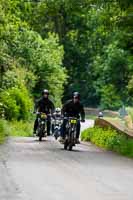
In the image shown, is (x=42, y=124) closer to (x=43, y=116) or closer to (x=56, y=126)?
(x=43, y=116)

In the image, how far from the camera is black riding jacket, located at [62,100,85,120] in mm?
21922

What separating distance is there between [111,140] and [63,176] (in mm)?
10470

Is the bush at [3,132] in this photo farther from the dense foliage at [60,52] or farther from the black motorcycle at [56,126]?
the dense foliage at [60,52]

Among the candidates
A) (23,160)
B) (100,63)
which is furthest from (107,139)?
(100,63)

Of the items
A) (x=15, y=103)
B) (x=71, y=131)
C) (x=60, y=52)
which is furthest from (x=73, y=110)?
(x=60, y=52)

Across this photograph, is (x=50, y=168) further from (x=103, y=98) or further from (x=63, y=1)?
(x=103, y=98)

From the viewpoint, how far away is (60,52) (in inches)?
2419

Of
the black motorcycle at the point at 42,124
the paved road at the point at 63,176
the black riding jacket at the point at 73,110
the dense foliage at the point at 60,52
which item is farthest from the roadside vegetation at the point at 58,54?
the paved road at the point at 63,176

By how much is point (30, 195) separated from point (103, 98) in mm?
73304

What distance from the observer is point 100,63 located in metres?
64.7

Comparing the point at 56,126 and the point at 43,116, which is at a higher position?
the point at 43,116

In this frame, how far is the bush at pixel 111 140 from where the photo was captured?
21438 millimetres

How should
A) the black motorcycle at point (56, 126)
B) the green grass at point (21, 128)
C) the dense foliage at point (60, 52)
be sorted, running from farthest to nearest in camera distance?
the green grass at point (21, 128) → the black motorcycle at point (56, 126) → the dense foliage at point (60, 52)

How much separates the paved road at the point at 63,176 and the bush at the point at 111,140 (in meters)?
1.78
